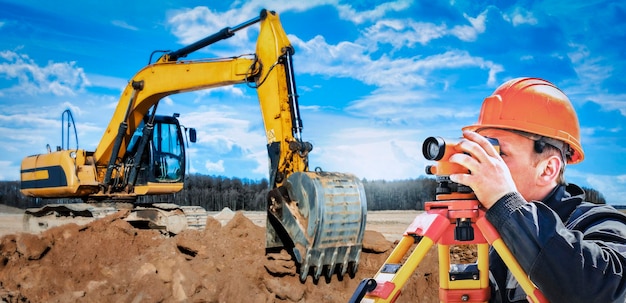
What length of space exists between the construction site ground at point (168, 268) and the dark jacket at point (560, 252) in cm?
458

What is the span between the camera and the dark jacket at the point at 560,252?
138 cm

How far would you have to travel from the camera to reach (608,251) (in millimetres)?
1439

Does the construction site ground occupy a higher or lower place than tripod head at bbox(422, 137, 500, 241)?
lower

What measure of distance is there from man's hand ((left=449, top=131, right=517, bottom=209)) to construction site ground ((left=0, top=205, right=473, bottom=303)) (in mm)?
4575

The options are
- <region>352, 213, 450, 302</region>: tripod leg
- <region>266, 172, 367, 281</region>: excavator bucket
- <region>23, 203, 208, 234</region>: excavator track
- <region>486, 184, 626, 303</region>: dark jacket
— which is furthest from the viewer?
<region>23, 203, 208, 234</region>: excavator track

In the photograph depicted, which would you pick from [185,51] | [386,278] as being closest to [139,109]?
[185,51]

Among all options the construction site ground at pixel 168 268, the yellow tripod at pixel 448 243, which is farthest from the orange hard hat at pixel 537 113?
the construction site ground at pixel 168 268

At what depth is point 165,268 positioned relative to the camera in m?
6.92

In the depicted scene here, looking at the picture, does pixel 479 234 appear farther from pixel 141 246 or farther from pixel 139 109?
pixel 139 109

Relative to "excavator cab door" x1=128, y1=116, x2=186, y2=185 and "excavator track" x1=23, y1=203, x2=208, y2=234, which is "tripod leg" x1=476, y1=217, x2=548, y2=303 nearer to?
"excavator track" x1=23, y1=203, x2=208, y2=234

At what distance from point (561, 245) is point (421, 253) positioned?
50 cm

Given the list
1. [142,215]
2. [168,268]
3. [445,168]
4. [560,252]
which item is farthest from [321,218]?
[142,215]

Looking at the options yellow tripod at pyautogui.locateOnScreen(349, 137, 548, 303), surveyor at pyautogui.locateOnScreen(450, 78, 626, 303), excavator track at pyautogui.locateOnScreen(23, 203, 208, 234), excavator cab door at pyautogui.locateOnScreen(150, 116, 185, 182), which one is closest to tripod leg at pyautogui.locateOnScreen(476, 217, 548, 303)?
yellow tripod at pyautogui.locateOnScreen(349, 137, 548, 303)

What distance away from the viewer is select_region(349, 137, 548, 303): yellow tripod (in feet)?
5.22
